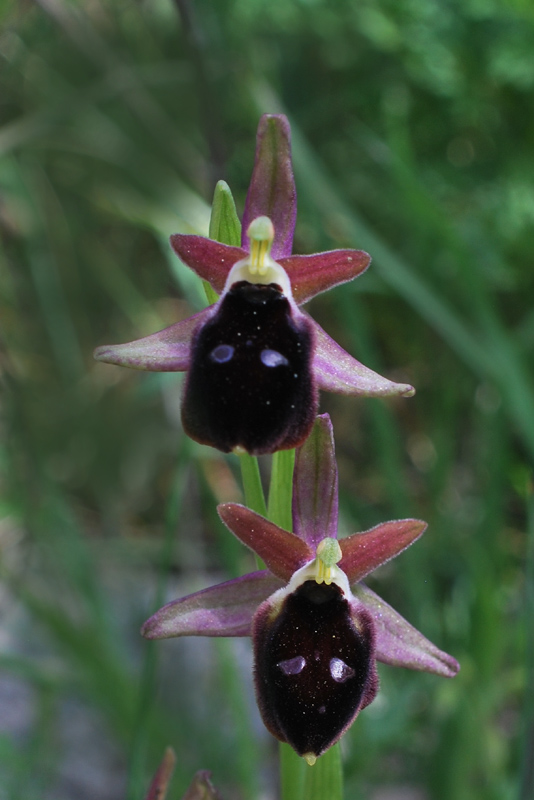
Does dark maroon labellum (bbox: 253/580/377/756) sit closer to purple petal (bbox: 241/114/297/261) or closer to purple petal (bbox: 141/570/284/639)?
purple petal (bbox: 141/570/284/639)

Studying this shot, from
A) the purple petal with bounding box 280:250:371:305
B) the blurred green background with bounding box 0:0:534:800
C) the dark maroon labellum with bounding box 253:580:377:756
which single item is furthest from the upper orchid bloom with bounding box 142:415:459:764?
the blurred green background with bounding box 0:0:534:800

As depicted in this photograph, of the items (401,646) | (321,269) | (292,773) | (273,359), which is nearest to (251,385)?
(273,359)

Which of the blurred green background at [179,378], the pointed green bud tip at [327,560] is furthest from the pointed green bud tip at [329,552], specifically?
the blurred green background at [179,378]

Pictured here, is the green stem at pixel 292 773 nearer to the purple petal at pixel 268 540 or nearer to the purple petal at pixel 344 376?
the purple petal at pixel 268 540

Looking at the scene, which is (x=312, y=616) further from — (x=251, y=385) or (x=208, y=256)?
(x=208, y=256)

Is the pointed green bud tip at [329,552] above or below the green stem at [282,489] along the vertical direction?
below

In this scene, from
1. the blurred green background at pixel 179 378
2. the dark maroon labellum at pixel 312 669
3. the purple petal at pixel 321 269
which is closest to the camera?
the dark maroon labellum at pixel 312 669

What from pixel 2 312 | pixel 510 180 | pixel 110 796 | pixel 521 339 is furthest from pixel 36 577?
pixel 510 180
